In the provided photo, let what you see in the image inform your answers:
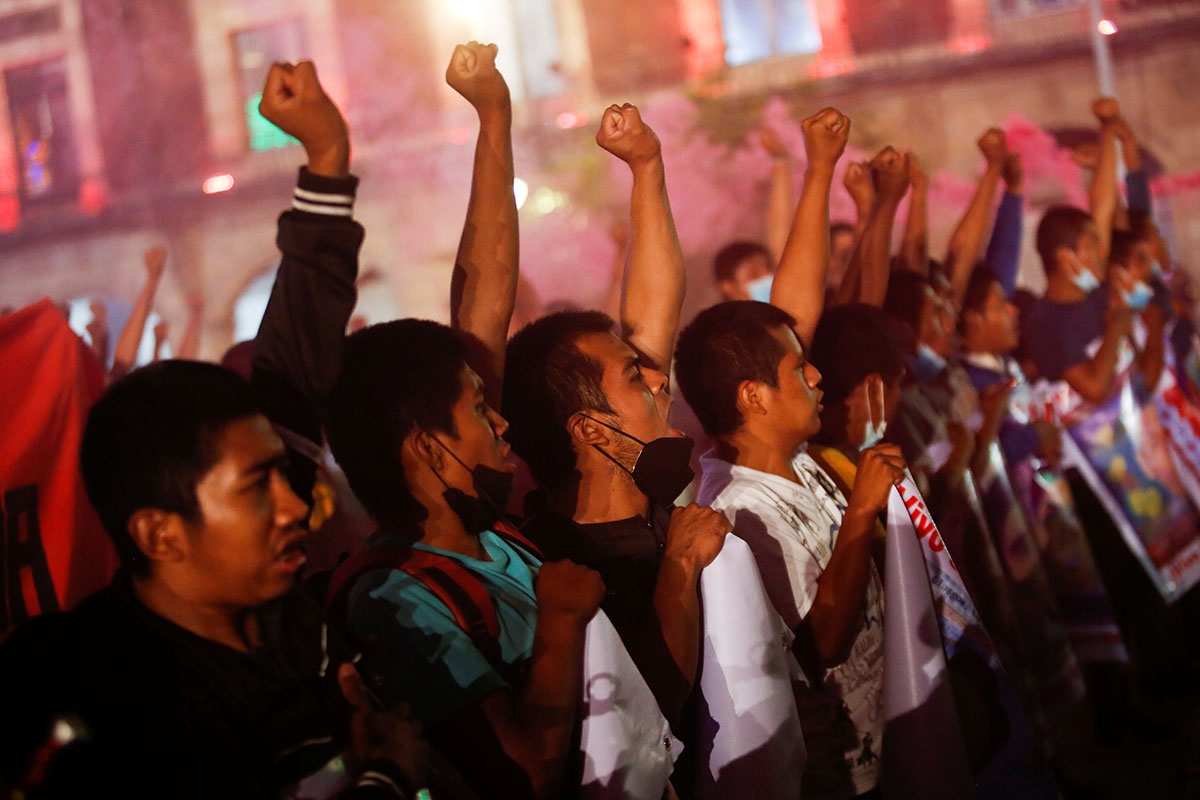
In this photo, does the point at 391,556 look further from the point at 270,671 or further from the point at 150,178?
the point at 150,178

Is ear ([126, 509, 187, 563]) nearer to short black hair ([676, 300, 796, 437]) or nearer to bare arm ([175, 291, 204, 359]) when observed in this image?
short black hair ([676, 300, 796, 437])

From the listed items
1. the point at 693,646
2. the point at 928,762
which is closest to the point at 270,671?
the point at 693,646

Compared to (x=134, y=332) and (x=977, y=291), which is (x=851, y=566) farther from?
(x=134, y=332)

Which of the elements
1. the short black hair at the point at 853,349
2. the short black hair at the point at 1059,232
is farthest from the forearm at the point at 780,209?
the short black hair at the point at 1059,232

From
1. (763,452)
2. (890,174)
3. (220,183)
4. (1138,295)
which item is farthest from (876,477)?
(220,183)

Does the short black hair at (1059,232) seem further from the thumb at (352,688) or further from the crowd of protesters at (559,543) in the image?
the thumb at (352,688)

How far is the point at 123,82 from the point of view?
466 centimetres

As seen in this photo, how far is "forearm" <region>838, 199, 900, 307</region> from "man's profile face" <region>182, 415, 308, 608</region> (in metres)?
1.96

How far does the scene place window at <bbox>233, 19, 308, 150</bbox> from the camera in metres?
4.78

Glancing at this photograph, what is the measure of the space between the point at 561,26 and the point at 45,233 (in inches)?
96.4

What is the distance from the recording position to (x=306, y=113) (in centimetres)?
148

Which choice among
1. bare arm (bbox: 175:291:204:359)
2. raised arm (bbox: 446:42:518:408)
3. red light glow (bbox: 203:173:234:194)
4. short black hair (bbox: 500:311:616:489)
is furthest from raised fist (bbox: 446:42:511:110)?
red light glow (bbox: 203:173:234:194)

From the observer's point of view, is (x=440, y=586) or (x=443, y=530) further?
(x=443, y=530)

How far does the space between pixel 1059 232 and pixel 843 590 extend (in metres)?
2.70
